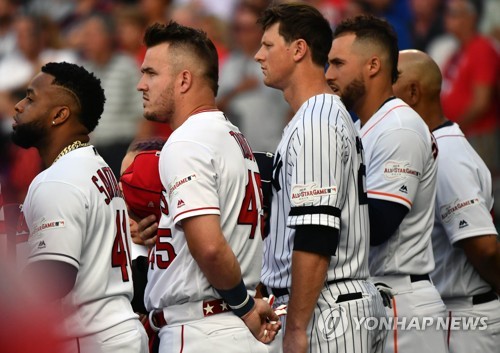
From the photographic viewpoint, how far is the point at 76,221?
3959 millimetres

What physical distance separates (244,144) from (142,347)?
41.4 inches

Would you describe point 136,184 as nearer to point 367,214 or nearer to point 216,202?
point 216,202

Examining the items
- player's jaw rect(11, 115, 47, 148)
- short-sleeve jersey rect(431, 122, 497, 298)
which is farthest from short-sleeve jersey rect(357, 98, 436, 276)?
player's jaw rect(11, 115, 47, 148)

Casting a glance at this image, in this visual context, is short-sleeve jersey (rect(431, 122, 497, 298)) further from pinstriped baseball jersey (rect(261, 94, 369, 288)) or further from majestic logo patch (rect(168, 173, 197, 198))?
majestic logo patch (rect(168, 173, 197, 198))

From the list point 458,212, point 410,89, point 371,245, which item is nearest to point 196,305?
point 371,245

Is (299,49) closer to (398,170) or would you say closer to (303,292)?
(398,170)

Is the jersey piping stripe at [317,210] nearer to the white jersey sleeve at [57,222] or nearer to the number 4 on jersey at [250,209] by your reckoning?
the number 4 on jersey at [250,209]

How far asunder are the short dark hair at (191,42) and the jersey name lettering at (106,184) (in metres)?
0.66

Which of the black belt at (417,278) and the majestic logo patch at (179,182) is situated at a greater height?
the majestic logo patch at (179,182)

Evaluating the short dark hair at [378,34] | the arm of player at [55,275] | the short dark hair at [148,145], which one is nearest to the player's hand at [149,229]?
the short dark hair at [148,145]

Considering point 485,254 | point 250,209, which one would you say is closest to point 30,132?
point 250,209

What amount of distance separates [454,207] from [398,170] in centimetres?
79

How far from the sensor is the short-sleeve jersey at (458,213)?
550 cm

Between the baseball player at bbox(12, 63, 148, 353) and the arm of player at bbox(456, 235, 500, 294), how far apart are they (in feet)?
7.32
